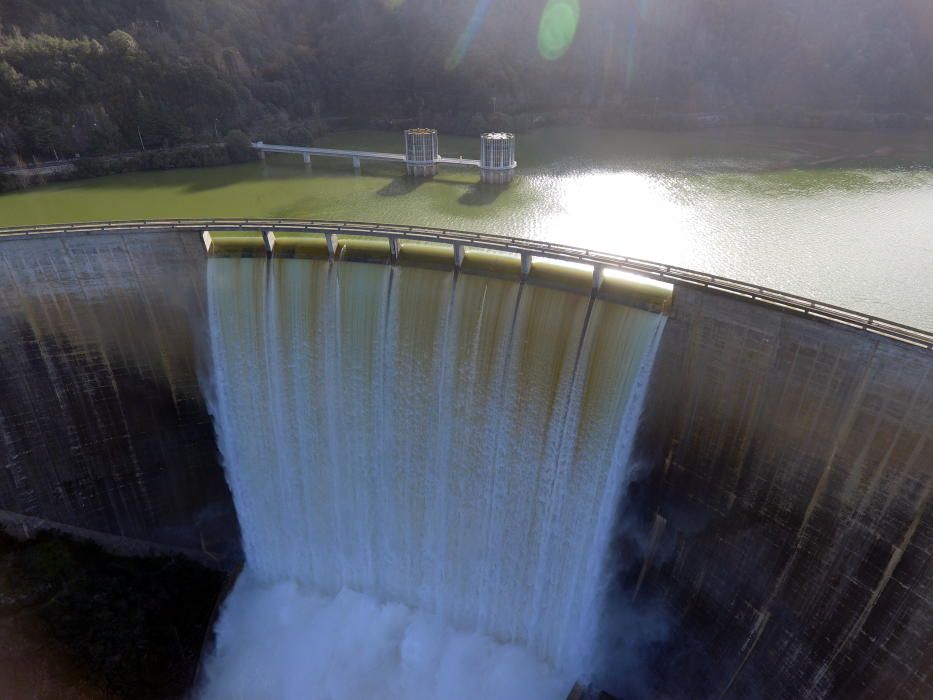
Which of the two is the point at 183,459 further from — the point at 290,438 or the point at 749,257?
the point at 749,257

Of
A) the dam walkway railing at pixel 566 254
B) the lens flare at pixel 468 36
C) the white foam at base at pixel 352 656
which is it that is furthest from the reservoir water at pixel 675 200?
the white foam at base at pixel 352 656

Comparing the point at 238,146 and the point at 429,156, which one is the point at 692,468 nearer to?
the point at 429,156

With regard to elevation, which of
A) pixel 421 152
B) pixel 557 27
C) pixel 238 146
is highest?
pixel 557 27

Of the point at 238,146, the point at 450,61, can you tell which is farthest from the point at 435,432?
the point at 450,61

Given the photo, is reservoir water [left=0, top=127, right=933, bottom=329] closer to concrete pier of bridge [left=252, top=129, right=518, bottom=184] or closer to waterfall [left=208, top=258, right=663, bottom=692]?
concrete pier of bridge [left=252, top=129, right=518, bottom=184]

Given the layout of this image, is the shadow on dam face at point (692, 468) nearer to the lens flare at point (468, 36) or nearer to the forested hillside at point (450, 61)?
the forested hillside at point (450, 61)

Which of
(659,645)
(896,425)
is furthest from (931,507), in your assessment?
(659,645)
